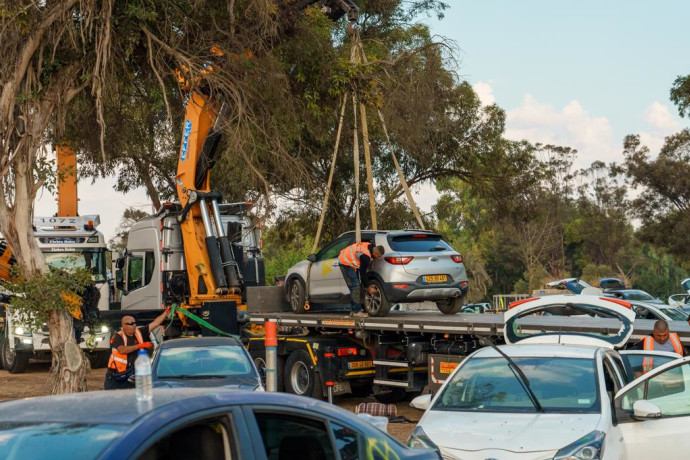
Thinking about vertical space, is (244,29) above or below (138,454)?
above

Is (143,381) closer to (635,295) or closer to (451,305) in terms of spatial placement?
(451,305)

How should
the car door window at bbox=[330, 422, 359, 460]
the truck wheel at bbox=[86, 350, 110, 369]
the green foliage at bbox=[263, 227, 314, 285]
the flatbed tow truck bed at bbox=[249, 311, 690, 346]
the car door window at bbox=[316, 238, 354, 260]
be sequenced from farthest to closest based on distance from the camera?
the green foliage at bbox=[263, 227, 314, 285] → the truck wheel at bbox=[86, 350, 110, 369] → the car door window at bbox=[316, 238, 354, 260] → the flatbed tow truck bed at bbox=[249, 311, 690, 346] → the car door window at bbox=[330, 422, 359, 460]

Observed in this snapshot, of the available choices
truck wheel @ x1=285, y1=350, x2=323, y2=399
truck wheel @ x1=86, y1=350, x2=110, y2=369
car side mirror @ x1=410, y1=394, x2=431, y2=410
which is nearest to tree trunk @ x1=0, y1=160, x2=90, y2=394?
truck wheel @ x1=285, y1=350, x2=323, y2=399

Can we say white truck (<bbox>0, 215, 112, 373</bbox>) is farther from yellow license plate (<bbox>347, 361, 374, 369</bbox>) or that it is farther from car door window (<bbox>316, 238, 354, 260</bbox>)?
yellow license plate (<bbox>347, 361, 374, 369</bbox>)

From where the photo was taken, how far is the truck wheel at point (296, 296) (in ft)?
60.8

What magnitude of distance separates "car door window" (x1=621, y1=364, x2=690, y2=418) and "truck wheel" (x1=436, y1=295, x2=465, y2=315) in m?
8.15

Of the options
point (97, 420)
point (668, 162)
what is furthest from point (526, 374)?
point (668, 162)

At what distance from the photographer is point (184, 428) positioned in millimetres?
3912

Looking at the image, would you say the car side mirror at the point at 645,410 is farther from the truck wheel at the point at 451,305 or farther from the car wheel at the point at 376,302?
the truck wheel at the point at 451,305

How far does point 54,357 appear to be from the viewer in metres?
15.6

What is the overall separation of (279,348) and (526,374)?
9144mm

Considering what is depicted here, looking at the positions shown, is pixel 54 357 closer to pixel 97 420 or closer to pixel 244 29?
pixel 244 29

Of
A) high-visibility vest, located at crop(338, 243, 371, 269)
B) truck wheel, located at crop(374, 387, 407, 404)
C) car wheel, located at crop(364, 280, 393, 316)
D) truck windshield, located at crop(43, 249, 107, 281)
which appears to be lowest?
truck wheel, located at crop(374, 387, 407, 404)

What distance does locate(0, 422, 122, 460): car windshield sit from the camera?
3621 mm
